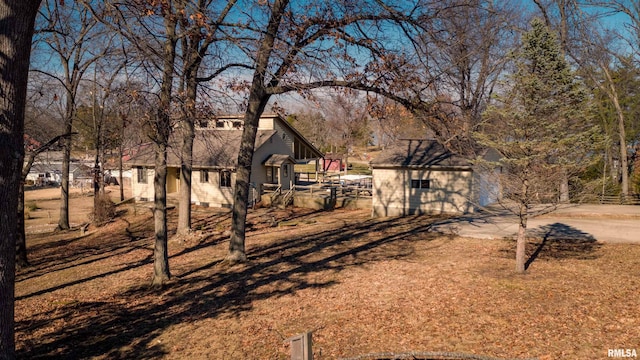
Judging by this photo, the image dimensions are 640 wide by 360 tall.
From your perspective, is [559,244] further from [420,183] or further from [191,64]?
[191,64]

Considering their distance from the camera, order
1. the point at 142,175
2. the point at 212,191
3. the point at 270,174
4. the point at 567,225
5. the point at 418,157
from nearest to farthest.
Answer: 1. the point at 567,225
2. the point at 418,157
3. the point at 212,191
4. the point at 270,174
5. the point at 142,175

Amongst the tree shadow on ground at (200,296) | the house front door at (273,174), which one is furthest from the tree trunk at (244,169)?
the house front door at (273,174)

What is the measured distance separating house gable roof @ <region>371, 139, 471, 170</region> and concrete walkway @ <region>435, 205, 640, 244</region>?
308cm

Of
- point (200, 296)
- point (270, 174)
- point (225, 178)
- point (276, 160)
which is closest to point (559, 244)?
point (200, 296)

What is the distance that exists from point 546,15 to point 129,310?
26.9 meters

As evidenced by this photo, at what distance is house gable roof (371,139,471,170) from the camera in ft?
72.3

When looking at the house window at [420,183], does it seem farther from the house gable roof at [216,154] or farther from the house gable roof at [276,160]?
the house gable roof at [216,154]

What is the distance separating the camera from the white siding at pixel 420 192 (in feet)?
72.7

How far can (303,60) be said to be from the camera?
873cm

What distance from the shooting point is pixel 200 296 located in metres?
10.5

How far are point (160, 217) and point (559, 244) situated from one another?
1384 centimetres

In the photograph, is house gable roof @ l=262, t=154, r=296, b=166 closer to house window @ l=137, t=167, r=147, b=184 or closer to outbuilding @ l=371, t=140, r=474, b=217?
outbuilding @ l=371, t=140, r=474, b=217

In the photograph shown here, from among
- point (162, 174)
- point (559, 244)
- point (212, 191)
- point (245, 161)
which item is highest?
point (245, 161)

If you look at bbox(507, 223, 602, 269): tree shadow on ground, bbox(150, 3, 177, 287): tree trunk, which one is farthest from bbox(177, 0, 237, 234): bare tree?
bbox(507, 223, 602, 269): tree shadow on ground
